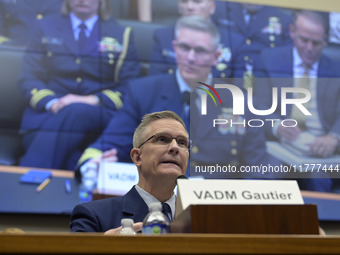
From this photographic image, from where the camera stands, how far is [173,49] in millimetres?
6801

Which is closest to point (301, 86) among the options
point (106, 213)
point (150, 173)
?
point (150, 173)

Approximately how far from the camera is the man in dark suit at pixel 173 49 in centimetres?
674

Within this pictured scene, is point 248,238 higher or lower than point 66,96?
higher

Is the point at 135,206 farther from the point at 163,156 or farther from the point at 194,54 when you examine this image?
the point at 194,54

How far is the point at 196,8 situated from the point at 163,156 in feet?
16.0

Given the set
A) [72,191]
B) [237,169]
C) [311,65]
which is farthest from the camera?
[311,65]

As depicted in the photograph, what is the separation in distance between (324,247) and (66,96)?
17.7 ft

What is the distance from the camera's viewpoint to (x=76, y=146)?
630cm

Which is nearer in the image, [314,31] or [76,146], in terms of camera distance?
[76,146]

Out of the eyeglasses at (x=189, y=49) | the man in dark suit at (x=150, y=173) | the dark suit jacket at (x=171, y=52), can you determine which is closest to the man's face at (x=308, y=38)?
the dark suit jacket at (x=171, y=52)

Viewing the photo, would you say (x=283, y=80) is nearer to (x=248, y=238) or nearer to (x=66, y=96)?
(x=66, y=96)

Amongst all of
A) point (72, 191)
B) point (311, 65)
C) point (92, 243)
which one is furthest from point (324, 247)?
point (311, 65)

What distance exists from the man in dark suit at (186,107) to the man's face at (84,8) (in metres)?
0.97

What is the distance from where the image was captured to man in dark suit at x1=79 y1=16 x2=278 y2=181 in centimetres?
640
